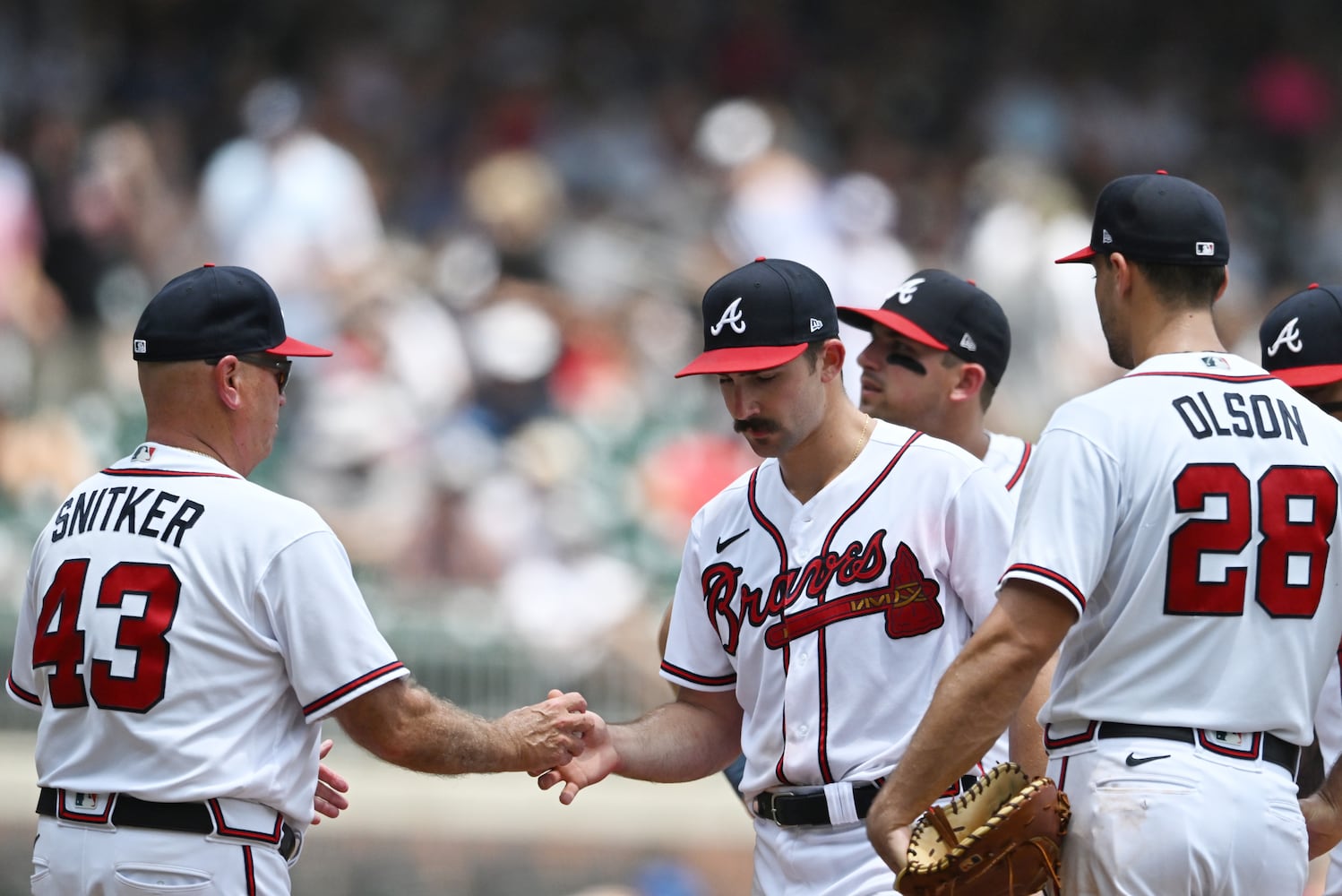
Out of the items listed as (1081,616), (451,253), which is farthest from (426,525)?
(1081,616)

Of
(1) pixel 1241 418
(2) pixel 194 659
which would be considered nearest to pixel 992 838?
(1) pixel 1241 418

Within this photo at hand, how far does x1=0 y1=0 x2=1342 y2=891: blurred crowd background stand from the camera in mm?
10562

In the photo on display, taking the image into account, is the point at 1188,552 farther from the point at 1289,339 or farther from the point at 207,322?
the point at 207,322

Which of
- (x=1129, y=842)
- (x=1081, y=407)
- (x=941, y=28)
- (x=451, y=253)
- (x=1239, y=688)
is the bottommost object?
(x=1129, y=842)

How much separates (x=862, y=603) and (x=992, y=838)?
2.53 ft

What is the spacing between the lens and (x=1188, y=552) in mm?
3670

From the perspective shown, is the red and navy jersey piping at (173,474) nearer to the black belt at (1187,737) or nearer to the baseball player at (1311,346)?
the black belt at (1187,737)

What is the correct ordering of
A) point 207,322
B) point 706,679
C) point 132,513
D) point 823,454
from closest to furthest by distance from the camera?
point 132,513 < point 207,322 < point 823,454 < point 706,679

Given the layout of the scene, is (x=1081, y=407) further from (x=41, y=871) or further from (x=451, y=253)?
(x=451, y=253)

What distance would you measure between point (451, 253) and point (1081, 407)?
344 inches

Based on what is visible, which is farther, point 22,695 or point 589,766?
point 589,766

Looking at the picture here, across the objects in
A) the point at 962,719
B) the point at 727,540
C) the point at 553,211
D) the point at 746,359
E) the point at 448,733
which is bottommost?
the point at 448,733

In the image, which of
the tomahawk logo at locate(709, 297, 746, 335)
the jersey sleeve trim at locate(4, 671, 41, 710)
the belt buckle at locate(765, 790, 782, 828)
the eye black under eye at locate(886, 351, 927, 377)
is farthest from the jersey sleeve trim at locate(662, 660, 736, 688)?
the jersey sleeve trim at locate(4, 671, 41, 710)

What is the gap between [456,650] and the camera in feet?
32.1
